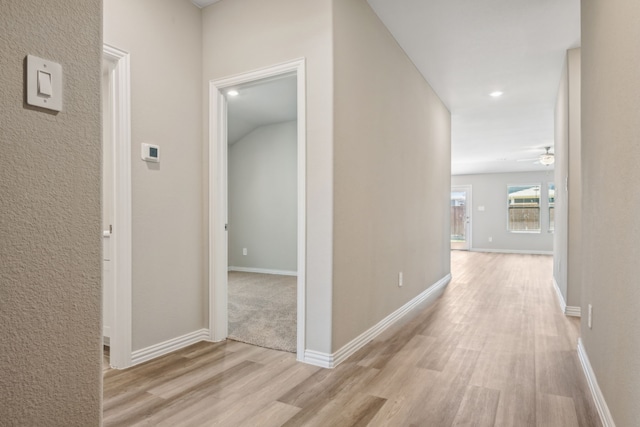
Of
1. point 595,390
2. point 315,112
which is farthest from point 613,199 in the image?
point 315,112

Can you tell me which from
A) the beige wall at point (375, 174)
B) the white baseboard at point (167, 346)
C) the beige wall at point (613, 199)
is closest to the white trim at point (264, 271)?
the beige wall at point (375, 174)

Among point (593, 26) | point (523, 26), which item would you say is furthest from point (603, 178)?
point (523, 26)

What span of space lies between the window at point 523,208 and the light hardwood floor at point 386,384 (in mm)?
8512

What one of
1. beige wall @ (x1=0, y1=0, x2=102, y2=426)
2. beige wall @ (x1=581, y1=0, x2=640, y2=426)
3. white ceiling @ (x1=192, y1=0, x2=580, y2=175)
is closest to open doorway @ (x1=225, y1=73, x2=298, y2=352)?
white ceiling @ (x1=192, y1=0, x2=580, y2=175)

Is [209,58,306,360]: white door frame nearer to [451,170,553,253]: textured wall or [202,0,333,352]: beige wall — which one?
[202,0,333,352]: beige wall

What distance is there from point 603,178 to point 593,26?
926 mm

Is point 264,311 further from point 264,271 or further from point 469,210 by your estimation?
point 469,210

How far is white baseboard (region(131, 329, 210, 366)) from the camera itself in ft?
7.92

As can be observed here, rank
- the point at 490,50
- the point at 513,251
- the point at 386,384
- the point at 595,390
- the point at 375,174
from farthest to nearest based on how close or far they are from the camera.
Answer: the point at 513,251
the point at 490,50
the point at 375,174
the point at 386,384
the point at 595,390

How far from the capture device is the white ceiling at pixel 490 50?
2.92 m

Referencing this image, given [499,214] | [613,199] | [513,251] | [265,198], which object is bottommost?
[513,251]

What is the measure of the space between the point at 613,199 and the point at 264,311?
3062 mm

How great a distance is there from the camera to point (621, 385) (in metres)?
1.43

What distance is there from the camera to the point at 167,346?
103 inches
